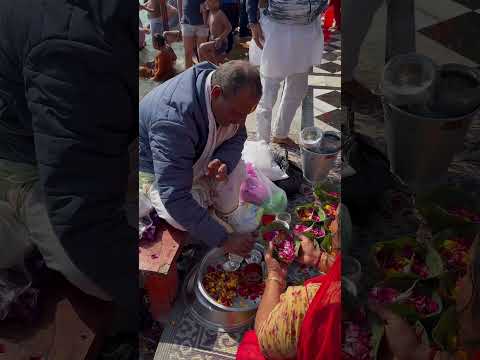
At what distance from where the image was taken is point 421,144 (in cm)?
46

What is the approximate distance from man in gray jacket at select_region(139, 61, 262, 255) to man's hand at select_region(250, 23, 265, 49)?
0.11 m

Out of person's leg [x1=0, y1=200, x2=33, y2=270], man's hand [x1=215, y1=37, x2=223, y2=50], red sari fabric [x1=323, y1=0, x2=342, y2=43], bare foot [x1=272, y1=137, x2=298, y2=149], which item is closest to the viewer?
person's leg [x1=0, y1=200, x2=33, y2=270]

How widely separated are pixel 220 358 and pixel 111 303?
0.60m

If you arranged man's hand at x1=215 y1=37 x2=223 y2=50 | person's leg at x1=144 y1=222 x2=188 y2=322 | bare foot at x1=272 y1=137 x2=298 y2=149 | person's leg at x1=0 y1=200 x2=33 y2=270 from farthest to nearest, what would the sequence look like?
bare foot at x1=272 y1=137 x2=298 y2=149 < person's leg at x1=144 y1=222 x2=188 y2=322 < man's hand at x1=215 y1=37 x2=223 y2=50 < person's leg at x1=0 y1=200 x2=33 y2=270

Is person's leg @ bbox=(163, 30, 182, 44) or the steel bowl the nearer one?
person's leg @ bbox=(163, 30, 182, 44)

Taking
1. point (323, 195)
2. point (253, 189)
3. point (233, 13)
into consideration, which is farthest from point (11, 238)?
point (323, 195)

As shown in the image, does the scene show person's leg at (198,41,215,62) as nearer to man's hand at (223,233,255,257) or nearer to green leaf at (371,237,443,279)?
man's hand at (223,233,255,257)

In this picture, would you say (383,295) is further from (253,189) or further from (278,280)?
(253,189)

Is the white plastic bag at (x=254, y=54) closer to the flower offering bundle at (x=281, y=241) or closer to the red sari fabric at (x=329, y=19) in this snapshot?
the red sari fabric at (x=329, y=19)

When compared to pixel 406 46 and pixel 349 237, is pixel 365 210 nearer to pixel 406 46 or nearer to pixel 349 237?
pixel 349 237

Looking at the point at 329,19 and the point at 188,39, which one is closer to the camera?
the point at 188,39

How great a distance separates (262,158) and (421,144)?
1936 mm

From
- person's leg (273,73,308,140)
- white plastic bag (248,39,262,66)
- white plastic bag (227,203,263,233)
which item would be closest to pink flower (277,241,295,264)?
white plastic bag (227,203,263,233)

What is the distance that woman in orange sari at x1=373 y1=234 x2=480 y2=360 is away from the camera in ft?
1.67
